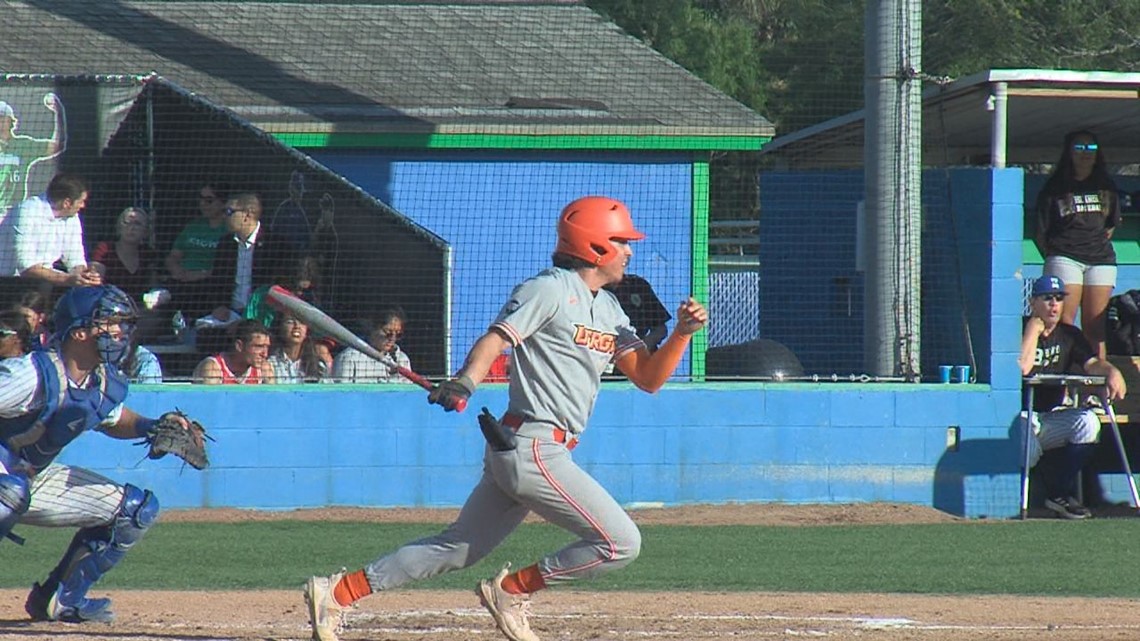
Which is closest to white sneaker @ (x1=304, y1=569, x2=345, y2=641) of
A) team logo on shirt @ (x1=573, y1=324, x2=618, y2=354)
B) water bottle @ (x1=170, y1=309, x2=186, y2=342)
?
team logo on shirt @ (x1=573, y1=324, x2=618, y2=354)

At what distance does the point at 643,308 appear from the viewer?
39.4ft

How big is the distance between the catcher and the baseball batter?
0.96 m

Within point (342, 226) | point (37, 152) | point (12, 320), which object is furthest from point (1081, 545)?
point (37, 152)

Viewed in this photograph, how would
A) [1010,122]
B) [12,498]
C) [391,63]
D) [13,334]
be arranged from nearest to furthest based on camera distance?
[12,498], [13,334], [1010,122], [391,63]

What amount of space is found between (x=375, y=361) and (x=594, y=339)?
5426 millimetres

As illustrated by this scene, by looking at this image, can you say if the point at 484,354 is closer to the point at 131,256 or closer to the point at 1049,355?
the point at 131,256

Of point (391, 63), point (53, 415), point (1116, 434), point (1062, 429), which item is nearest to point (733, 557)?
point (1062, 429)

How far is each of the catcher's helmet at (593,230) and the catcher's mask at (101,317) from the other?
163cm

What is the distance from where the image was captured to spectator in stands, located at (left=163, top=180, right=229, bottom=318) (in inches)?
436

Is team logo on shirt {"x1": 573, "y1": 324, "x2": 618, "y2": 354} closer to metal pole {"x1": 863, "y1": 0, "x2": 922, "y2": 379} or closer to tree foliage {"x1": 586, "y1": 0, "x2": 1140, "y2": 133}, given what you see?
metal pole {"x1": 863, "y1": 0, "x2": 922, "y2": 379}

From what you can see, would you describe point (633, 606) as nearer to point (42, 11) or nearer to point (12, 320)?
point (12, 320)

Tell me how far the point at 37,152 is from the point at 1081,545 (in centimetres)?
766

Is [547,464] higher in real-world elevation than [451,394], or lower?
lower

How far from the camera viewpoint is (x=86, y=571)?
6.42 metres
